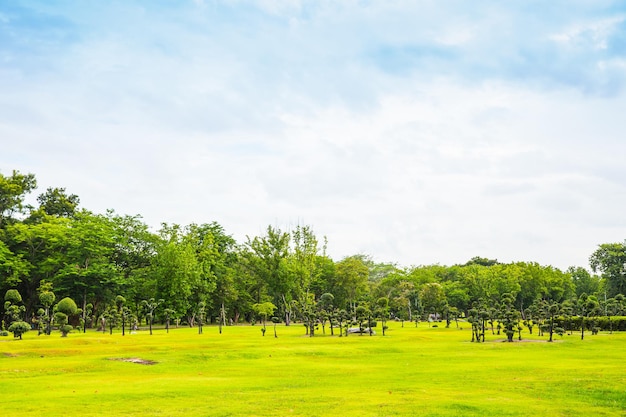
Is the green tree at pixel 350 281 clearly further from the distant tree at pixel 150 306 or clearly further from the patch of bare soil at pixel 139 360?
the patch of bare soil at pixel 139 360

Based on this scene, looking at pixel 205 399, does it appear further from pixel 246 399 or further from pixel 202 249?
pixel 202 249

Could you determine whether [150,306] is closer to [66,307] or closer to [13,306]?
[66,307]

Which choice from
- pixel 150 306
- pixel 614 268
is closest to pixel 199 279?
pixel 150 306

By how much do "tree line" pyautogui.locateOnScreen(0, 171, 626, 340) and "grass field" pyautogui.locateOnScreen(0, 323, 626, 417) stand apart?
16.2 meters

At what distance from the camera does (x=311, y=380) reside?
2480 cm

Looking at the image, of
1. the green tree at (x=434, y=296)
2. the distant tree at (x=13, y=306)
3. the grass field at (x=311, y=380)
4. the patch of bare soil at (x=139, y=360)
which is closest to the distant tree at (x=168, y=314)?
the distant tree at (x=13, y=306)

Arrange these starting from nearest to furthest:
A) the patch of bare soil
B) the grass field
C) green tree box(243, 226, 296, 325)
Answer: the grass field, the patch of bare soil, green tree box(243, 226, 296, 325)

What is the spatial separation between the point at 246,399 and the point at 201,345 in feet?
83.0

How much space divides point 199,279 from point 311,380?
6174cm

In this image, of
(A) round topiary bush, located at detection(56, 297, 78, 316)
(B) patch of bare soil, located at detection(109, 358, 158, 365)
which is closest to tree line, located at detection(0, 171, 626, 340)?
(A) round topiary bush, located at detection(56, 297, 78, 316)

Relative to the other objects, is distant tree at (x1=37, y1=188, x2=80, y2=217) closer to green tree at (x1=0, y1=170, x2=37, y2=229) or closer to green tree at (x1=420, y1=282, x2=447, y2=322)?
green tree at (x1=0, y1=170, x2=37, y2=229)

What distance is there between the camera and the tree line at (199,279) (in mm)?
68062

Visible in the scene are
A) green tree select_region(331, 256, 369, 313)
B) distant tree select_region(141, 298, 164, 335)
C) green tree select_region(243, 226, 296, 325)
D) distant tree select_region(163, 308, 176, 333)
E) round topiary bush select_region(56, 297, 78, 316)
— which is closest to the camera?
round topiary bush select_region(56, 297, 78, 316)

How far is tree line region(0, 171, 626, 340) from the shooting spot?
68.1 metres
